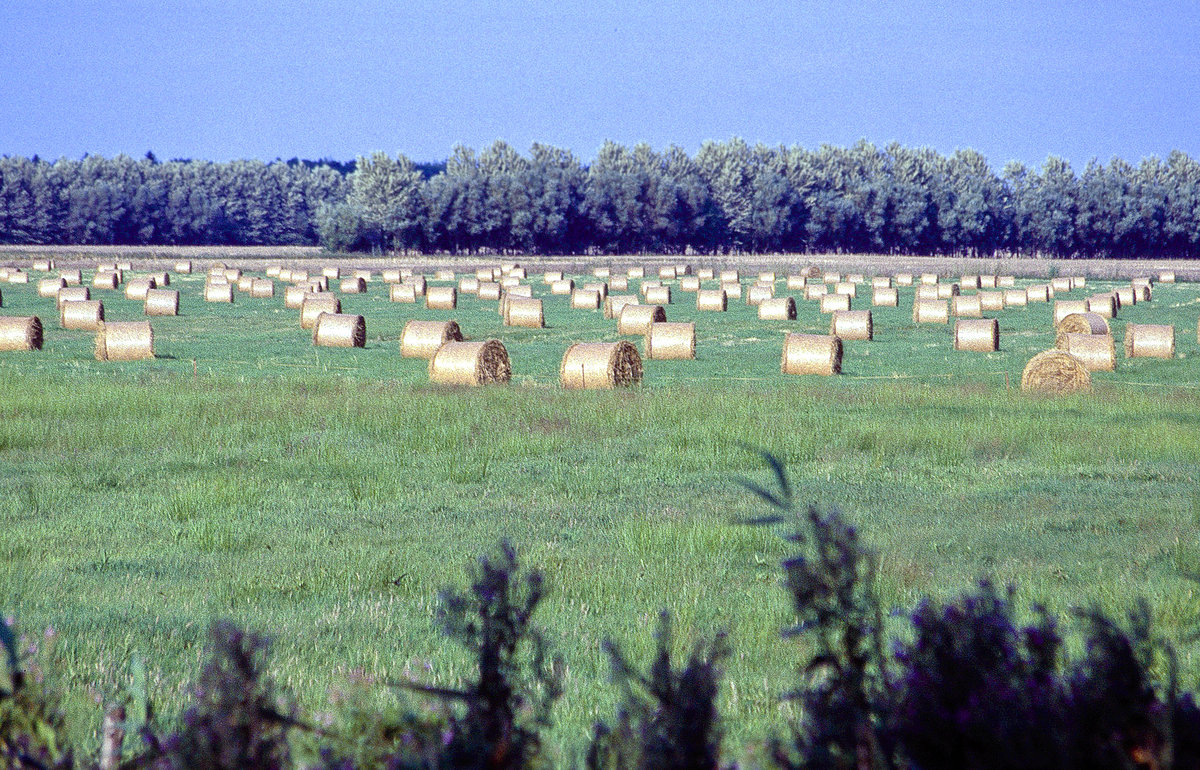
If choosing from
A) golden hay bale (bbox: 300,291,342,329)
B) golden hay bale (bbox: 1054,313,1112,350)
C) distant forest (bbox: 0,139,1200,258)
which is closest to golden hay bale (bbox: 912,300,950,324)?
golden hay bale (bbox: 1054,313,1112,350)

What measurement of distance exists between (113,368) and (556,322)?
19484mm

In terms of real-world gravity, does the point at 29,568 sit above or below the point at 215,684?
below

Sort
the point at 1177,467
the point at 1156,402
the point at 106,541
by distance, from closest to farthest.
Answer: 1. the point at 106,541
2. the point at 1177,467
3. the point at 1156,402

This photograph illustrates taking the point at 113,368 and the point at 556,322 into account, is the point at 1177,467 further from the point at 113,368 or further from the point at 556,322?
the point at 556,322

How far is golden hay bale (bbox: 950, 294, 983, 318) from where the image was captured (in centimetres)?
4691

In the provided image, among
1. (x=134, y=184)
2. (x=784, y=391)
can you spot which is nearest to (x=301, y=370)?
(x=784, y=391)

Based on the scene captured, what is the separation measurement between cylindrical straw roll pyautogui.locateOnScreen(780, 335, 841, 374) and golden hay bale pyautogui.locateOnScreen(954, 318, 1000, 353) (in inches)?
300

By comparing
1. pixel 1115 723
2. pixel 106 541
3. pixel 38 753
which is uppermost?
pixel 1115 723

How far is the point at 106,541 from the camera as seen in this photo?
998 cm

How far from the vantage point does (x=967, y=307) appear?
47.3m

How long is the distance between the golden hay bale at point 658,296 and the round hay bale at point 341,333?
2548 centimetres

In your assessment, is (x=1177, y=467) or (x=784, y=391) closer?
(x=1177, y=467)

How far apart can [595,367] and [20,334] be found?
15.3m

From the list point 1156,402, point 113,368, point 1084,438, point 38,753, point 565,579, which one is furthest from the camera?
point 113,368
